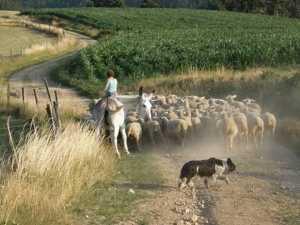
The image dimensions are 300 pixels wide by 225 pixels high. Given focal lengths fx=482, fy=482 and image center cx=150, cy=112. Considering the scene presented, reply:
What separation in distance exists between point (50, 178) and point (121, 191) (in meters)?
1.67

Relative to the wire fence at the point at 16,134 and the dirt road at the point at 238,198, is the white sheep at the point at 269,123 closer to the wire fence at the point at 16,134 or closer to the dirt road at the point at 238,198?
the dirt road at the point at 238,198

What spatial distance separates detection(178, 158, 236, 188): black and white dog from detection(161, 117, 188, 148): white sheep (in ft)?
12.2

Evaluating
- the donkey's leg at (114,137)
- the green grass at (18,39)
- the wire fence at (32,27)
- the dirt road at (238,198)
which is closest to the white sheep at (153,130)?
the donkey's leg at (114,137)

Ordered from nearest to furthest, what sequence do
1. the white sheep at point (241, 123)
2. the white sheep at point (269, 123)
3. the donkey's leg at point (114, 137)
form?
1. the donkey's leg at point (114, 137)
2. the white sheep at point (241, 123)
3. the white sheep at point (269, 123)

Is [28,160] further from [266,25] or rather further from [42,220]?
[266,25]

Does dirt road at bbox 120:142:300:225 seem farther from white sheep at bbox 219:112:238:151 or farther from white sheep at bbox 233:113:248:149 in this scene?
white sheep at bbox 233:113:248:149

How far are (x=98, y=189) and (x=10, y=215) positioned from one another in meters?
2.43

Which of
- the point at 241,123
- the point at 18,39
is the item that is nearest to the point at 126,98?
the point at 241,123

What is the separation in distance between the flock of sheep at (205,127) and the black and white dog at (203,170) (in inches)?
130

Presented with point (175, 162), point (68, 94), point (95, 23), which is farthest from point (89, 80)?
point (95, 23)

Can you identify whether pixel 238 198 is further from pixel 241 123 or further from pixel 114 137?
pixel 114 137

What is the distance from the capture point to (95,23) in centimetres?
6588

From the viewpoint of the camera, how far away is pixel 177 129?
47.5ft

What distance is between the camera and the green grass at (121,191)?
9.25m
